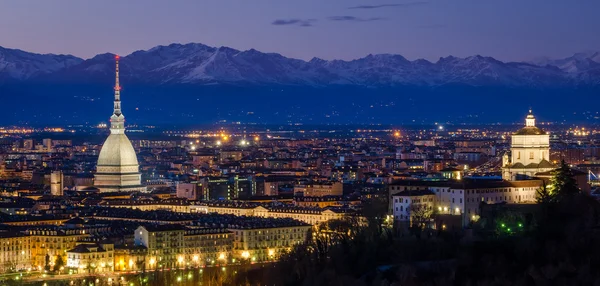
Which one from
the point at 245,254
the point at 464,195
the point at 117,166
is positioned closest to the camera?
the point at 464,195

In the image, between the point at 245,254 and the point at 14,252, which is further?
the point at 245,254

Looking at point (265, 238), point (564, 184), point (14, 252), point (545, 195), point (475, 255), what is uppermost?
point (564, 184)

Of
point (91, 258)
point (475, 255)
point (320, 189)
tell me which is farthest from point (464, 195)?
point (320, 189)

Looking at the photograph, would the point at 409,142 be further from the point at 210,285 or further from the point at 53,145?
the point at 210,285

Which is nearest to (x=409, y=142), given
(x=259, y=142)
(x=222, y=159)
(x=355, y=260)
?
(x=259, y=142)

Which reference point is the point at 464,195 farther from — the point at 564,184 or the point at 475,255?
the point at 475,255

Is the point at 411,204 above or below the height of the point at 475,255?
above
